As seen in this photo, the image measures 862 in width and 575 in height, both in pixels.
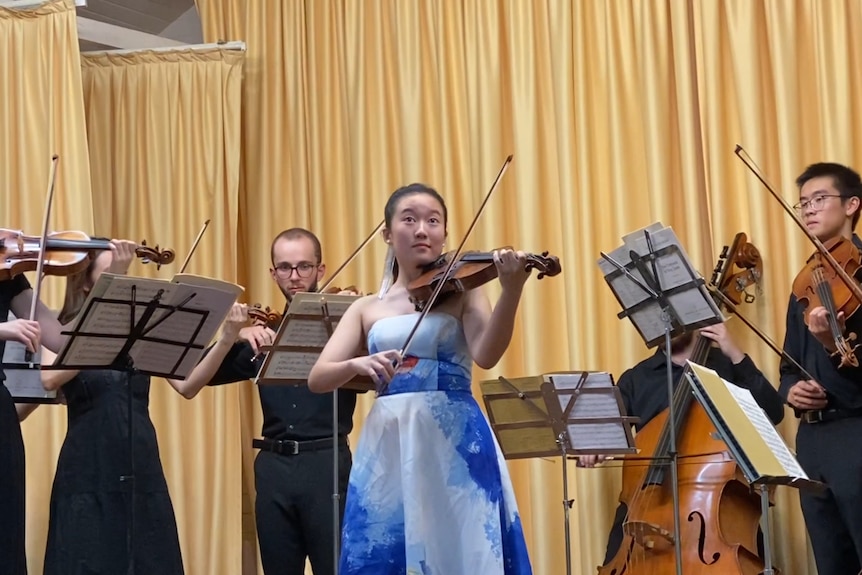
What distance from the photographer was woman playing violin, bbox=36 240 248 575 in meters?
3.53

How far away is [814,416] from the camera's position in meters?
3.66

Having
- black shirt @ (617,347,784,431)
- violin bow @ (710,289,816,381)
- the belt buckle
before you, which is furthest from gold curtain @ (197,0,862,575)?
the belt buckle

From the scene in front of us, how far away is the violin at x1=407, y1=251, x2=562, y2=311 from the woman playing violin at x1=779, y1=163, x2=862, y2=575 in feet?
4.51

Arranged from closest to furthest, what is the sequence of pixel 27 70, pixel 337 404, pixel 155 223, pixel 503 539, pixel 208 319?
pixel 503 539
pixel 208 319
pixel 337 404
pixel 27 70
pixel 155 223

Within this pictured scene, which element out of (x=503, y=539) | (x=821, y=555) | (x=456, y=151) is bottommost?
(x=821, y=555)

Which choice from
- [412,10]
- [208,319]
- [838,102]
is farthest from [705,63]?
[208,319]

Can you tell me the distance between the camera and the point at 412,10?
5.14 m

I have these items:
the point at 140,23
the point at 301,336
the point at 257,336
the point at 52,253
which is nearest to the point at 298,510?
the point at 257,336

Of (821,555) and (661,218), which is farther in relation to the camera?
(661,218)

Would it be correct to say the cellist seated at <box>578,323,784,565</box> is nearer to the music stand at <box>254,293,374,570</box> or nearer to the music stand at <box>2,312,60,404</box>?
the music stand at <box>254,293,374,570</box>

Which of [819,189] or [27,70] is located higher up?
[27,70]

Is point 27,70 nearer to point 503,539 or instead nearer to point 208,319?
point 208,319

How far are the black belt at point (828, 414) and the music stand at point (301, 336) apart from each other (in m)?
1.50

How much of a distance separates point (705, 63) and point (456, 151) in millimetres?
1146
